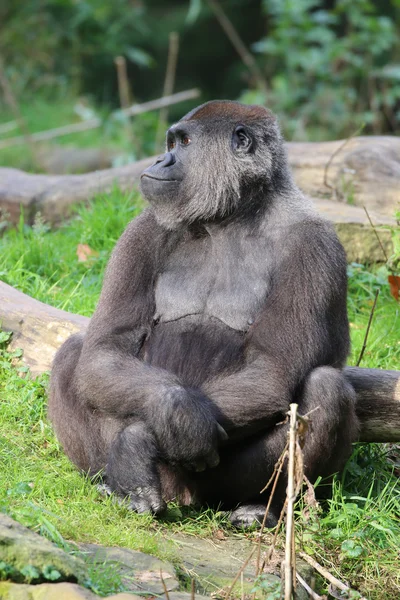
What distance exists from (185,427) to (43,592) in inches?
44.8

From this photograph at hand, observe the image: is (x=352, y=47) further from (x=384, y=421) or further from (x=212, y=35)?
(x=384, y=421)

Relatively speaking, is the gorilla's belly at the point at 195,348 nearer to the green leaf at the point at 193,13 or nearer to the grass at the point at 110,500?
the grass at the point at 110,500

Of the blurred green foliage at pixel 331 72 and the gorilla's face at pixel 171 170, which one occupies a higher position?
A: the blurred green foliage at pixel 331 72

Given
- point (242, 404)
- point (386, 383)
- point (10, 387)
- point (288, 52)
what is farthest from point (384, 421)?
point (288, 52)

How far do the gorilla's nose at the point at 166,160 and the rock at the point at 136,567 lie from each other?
1.75m

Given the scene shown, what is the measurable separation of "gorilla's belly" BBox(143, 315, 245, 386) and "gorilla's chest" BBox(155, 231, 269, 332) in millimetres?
39

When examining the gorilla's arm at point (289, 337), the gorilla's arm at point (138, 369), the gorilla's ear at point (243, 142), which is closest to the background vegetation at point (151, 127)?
the gorilla's arm at point (138, 369)

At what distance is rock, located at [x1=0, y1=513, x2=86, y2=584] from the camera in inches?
103

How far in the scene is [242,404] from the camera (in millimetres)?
3721

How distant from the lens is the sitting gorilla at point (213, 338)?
3.71 meters

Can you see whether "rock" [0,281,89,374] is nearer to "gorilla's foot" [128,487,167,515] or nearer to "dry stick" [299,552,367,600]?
"gorilla's foot" [128,487,167,515]

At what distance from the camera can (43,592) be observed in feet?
8.44

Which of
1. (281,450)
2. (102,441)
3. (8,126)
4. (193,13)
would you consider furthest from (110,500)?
(193,13)

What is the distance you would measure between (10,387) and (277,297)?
1.63 m
